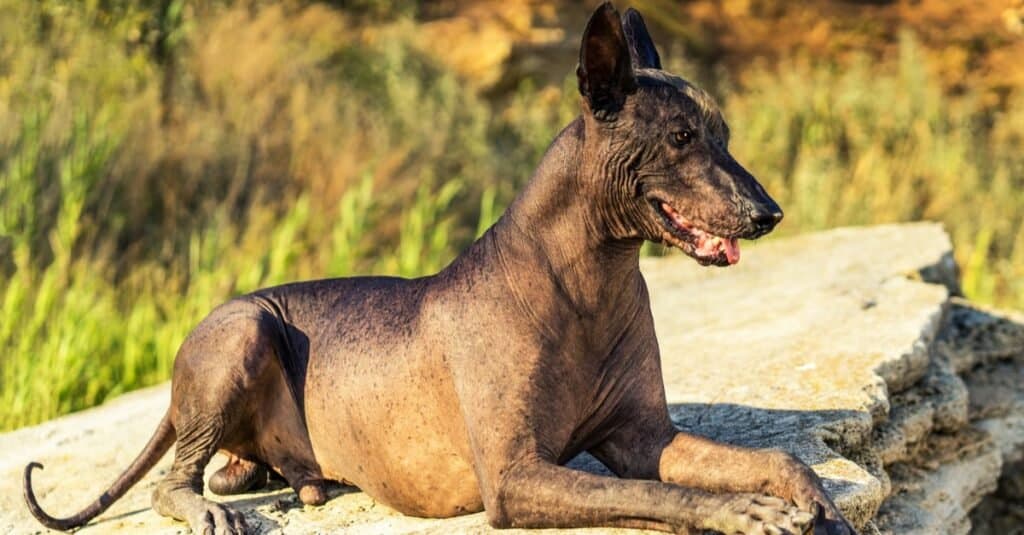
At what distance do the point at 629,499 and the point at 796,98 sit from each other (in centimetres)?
1121

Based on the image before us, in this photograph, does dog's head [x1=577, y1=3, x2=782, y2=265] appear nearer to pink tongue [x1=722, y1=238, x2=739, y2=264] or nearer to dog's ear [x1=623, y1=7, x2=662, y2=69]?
pink tongue [x1=722, y1=238, x2=739, y2=264]

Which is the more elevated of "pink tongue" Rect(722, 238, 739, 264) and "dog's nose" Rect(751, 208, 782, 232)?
"dog's nose" Rect(751, 208, 782, 232)

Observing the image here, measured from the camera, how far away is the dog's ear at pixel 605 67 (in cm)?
395

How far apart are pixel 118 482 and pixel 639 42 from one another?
99.0 inches

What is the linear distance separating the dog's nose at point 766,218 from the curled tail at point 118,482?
8.16 feet

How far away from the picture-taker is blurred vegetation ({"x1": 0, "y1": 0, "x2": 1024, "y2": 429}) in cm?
900

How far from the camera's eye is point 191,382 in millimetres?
5078

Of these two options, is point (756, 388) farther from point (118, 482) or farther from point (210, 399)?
point (118, 482)

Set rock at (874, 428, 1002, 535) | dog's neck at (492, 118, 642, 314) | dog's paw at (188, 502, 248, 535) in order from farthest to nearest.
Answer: rock at (874, 428, 1002, 535) → dog's paw at (188, 502, 248, 535) → dog's neck at (492, 118, 642, 314)

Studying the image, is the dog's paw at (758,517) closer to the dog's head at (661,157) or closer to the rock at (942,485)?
the dog's head at (661,157)

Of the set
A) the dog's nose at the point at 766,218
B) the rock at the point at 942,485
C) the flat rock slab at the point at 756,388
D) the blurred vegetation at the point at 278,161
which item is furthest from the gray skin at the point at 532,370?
the blurred vegetation at the point at 278,161

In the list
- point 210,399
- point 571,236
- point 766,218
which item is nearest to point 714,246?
point 766,218

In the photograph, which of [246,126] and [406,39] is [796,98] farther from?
[246,126]

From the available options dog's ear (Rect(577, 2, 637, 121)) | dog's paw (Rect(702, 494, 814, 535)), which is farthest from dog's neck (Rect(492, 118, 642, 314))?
dog's paw (Rect(702, 494, 814, 535))
